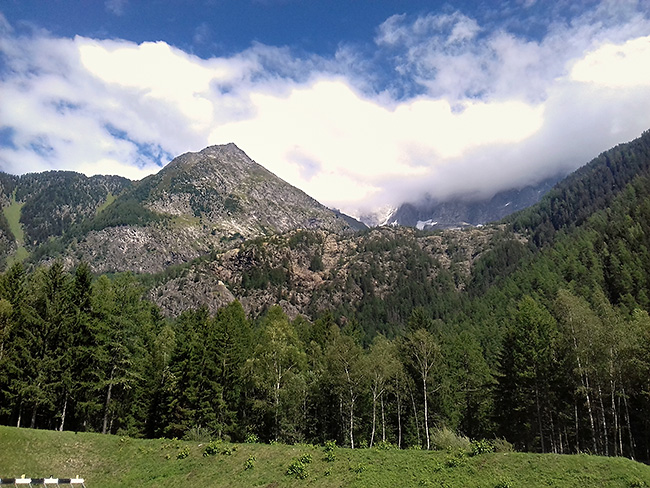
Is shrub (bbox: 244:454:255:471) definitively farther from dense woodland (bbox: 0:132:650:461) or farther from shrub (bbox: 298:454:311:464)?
dense woodland (bbox: 0:132:650:461)

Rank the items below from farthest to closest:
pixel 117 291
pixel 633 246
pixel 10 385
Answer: pixel 633 246
pixel 117 291
pixel 10 385

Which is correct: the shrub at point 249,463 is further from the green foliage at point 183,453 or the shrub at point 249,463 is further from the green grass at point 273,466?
the green foliage at point 183,453

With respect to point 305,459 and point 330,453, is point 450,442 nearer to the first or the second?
point 330,453

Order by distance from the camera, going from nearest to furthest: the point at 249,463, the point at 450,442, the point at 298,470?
the point at 298,470, the point at 249,463, the point at 450,442

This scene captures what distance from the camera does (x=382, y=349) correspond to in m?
54.9

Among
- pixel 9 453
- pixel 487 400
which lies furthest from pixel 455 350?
pixel 9 453

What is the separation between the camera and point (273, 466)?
27.3 meters

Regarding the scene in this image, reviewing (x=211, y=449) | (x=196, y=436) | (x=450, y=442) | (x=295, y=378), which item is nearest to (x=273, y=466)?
(x=211, y=449)

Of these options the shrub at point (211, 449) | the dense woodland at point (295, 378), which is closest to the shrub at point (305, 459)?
the shrub at point (211, 449)

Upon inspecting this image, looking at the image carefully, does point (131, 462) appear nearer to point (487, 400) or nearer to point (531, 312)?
point (531, 312)

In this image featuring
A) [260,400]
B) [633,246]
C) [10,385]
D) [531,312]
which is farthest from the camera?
[633,246]

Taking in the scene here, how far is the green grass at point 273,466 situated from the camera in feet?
71.7

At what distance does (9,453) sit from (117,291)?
18.0m

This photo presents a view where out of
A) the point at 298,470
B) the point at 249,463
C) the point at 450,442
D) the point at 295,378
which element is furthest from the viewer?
A: the point at 295,378
